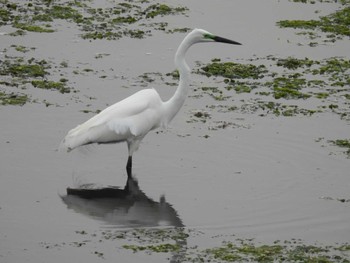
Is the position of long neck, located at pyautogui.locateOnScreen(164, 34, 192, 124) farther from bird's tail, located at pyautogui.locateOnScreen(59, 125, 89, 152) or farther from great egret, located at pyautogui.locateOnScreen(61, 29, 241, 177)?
bird's tail, located at pyautogui.locateOnScreen(59, 125, 89, 152)

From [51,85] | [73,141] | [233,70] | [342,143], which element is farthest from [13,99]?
[342,143]

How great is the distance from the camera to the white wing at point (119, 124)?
11.3 m

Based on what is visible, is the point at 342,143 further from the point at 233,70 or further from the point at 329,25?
the point at 329,25

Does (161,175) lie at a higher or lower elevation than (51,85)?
lower

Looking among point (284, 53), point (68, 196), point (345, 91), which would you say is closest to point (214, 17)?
point (284, 53)

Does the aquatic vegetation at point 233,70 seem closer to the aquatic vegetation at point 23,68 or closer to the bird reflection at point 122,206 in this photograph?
the aquatic vegetation at point 23,68

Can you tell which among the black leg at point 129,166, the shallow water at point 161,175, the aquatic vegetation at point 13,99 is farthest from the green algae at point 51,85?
the black leg at point 129,166

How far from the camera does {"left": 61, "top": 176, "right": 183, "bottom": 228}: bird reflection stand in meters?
10.1

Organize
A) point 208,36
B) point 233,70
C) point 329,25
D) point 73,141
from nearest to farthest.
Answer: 1. point 73,141
2. point 208,36
3. point 233,70
4. point 329,25

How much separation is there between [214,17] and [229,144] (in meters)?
6.49

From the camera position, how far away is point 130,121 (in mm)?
11328

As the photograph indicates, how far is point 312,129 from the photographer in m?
13.1

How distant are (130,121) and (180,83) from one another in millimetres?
957

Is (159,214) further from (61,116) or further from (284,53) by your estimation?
(284,53)
